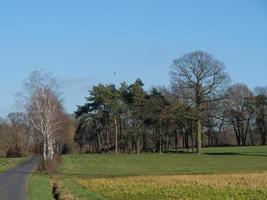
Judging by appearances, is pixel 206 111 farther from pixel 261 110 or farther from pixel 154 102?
pixel 261 110

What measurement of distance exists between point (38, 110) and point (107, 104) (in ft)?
129

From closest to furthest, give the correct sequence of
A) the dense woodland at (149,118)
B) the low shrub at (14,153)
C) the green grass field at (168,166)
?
the green grass field at (168,166) < the dense woodland at (149,118) < the low shrub at (14,153)

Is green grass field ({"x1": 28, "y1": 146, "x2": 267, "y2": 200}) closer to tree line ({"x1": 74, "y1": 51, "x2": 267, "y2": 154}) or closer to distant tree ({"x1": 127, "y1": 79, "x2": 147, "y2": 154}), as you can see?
tree line ({"x1": 74, "y1": 51, "x2": 267, "y2": 154})

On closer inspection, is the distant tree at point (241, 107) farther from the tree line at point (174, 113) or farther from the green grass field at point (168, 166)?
the green grass field at point (168, 166)

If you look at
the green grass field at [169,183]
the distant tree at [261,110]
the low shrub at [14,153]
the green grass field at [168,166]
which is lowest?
the green grass field at [169,183]

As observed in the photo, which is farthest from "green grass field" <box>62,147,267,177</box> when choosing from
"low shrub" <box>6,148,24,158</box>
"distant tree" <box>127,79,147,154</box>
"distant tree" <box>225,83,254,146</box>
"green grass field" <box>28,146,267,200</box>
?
"low shrub" <box>6,148,24,158</box>

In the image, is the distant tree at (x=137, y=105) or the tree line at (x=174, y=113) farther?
the distant tree at (x=137, y=105)

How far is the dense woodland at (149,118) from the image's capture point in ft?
303

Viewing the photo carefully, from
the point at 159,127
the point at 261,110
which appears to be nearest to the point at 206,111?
the point at 159,127

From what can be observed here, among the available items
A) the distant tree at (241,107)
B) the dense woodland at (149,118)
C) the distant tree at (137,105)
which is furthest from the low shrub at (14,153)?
the distant tree at (241,107)

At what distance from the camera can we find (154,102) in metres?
107

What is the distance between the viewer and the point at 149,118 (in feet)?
373

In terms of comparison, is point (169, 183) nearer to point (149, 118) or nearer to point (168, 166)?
point (168, 166)

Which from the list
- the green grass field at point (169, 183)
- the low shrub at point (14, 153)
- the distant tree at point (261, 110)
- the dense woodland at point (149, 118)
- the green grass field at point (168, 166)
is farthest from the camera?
the low shrub at point (14, 153)
